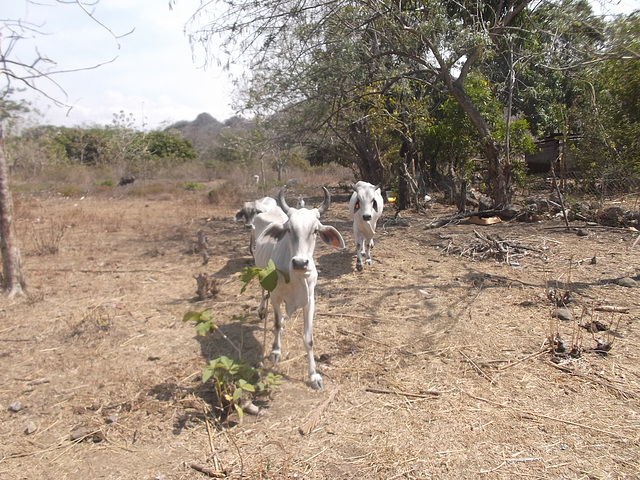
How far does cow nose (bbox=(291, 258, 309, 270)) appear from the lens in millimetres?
3373

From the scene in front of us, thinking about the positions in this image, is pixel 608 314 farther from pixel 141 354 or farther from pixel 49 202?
pixel 49 202

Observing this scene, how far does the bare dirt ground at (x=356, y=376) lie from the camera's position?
273cm

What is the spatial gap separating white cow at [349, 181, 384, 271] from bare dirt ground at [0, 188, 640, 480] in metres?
0.43

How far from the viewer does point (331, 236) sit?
4.00m

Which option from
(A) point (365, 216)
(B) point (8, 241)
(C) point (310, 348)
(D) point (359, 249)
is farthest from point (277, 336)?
(B) point (8, 241)

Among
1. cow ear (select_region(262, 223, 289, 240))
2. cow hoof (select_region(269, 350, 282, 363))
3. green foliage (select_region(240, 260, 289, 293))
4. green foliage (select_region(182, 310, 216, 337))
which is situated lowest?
cow hoof (select_region(269, 350, 282, 363))

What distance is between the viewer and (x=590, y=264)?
6066mm

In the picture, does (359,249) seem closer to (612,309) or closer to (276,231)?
(276,231)

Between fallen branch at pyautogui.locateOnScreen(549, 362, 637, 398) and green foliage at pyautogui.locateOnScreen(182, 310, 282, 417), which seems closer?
green foliage at pyautogui.locateOnScreen(182, 310, 282, 417)

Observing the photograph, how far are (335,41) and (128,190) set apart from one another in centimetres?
1363

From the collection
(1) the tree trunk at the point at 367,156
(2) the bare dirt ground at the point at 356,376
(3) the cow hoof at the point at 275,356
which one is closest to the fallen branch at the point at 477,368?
(2) the bare dirt ground at the point at 356,376

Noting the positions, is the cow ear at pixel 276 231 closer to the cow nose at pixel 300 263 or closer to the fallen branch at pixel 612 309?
the cow nose at pixel 300 263

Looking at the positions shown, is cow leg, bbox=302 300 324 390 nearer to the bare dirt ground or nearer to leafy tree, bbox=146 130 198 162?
the bare dirt ground

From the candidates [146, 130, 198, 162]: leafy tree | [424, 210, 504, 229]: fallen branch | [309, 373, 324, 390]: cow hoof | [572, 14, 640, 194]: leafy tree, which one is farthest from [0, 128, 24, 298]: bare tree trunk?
[146, 130, 198, 162]: leafy tree
